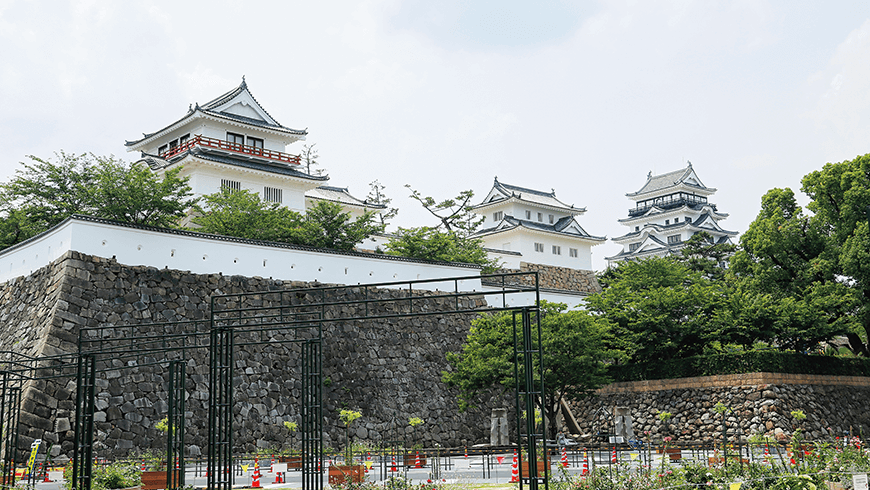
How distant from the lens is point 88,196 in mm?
27781

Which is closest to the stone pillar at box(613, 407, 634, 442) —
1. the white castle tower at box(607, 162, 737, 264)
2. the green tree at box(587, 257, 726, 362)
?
the green tree at box(587, 257, 726, 362)

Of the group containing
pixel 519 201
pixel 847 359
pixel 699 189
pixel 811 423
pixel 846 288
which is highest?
pixel 699 189

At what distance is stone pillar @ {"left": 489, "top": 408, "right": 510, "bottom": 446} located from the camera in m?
26.6

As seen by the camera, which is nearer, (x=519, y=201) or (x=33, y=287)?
(x=33, y=287)

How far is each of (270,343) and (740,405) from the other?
1831cm

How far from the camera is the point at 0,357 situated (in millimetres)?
21203

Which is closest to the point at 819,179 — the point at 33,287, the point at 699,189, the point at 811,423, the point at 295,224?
the point at 811,423

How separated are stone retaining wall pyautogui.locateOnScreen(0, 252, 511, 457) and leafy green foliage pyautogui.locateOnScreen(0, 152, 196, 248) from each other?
413 centimetres

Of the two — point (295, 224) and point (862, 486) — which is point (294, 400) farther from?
point (862, 486)

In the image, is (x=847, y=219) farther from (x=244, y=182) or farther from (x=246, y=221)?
(x=244, y=182)

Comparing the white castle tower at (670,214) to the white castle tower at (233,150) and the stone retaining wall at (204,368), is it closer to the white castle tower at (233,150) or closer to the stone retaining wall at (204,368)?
the white castle tower at (233,150)

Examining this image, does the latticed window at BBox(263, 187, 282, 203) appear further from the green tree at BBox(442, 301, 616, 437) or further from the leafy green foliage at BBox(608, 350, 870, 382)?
the leafy green foliage at BBox(608, 350, 870, 382)

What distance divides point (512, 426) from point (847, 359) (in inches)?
527

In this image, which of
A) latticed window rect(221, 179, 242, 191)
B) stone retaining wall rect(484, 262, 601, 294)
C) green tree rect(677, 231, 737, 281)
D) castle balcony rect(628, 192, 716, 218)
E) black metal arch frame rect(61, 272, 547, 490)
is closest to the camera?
black metal arch frame rect(61, 272, 547, 490)
